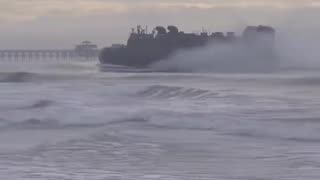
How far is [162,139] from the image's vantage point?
13664mm

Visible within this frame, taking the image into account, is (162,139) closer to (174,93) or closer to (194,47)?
(174,93)

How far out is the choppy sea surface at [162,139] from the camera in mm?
9914

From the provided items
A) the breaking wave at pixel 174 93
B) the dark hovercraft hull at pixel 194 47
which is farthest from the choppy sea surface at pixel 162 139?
the dark hovercraft hull at pixel 194 47

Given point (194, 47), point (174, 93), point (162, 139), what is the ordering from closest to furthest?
1. point (162, 139)
2. point (174, 93)
3. point (194, 47)

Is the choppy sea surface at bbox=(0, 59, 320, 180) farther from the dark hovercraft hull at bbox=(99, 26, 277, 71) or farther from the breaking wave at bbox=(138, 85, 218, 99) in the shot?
the dark hovercraft hull at bbox=(99, 26, 277, 71)

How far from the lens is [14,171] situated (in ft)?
32.4

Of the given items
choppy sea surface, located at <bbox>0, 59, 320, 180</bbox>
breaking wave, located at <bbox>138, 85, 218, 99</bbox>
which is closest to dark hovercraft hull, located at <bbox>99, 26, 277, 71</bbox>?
breaking wave, located at <bbox>138, 85, 218, 99</bbox>

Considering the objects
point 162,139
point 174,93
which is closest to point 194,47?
point 174,93

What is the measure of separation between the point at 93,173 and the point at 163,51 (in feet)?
170

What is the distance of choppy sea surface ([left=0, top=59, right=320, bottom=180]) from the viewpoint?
390 inches

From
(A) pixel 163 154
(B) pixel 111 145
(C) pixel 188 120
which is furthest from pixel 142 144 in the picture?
(C) pixel 188 120

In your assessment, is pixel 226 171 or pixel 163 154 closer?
pixel 226 171

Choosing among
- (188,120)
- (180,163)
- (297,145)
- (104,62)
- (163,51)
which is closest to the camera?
(180,163)

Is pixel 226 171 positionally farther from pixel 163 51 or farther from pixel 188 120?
pixel 163 51
